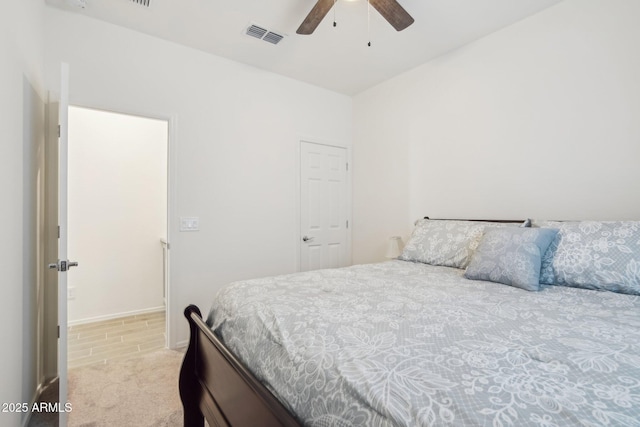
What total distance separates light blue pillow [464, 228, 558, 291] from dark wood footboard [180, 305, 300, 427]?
4.73 feet

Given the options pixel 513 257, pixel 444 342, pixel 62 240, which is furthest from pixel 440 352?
pixel 62 240

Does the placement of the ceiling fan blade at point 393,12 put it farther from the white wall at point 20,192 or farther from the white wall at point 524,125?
the white wall at point 20,192

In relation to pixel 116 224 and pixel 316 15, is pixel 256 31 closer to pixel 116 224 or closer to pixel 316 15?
pixel 316 15

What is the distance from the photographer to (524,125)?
2400 millimetres

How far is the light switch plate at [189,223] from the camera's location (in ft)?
9.02

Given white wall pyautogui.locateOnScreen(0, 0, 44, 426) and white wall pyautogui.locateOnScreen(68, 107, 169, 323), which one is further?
white wall pyautogui.locateOnScreen(68, 107, 169, 323)

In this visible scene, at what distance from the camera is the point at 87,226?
3.43m

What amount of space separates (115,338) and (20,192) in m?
1.96

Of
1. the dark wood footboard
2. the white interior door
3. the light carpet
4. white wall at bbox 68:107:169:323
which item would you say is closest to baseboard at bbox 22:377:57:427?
the light carpet

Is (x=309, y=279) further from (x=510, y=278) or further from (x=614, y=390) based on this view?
(x=614, y=390)

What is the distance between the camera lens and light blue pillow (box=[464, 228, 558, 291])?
168cm

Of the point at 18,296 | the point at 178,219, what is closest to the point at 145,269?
the point at 178,219

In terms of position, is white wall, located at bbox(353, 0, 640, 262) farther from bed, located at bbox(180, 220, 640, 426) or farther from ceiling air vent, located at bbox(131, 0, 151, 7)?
ceiling air vent, located at bbox(131, 0, 151, 7)

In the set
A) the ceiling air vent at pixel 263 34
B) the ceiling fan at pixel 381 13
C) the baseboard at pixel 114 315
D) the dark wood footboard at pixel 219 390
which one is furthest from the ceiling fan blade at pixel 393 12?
the baseboard at pixel 114 315
